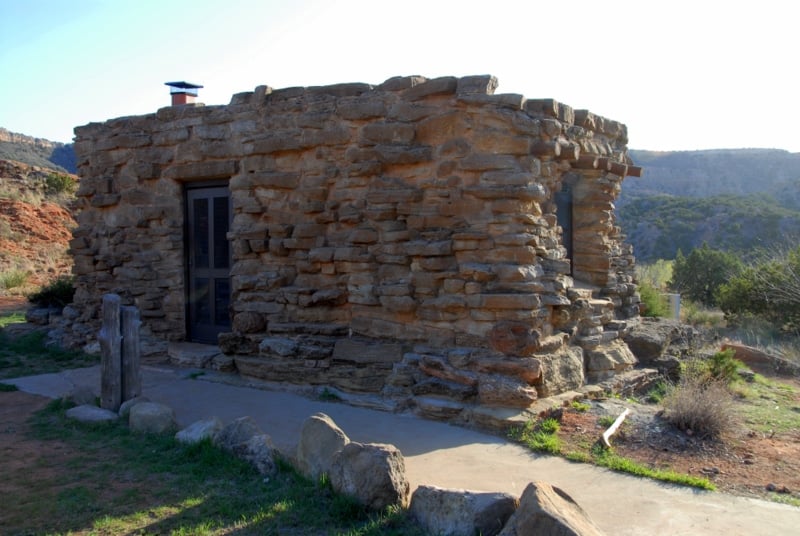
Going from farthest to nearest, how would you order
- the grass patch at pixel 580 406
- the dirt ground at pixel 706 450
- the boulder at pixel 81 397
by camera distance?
the boulder at pixel 81 397
the grass patch at pixel 580 406
the dirt ground at pixel 706 450

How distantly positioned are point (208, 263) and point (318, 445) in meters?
4.79

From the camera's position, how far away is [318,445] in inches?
187

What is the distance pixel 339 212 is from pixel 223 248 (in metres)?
2.10

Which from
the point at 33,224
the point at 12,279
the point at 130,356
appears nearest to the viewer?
the point at 130,356

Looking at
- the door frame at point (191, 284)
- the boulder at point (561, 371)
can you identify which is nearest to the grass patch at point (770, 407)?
the boulder at point (561, 371)

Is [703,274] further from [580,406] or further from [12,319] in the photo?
[12,319]

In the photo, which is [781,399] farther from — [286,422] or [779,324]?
[779,324]

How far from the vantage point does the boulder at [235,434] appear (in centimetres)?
515

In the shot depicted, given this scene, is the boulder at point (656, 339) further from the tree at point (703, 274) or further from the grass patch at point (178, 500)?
the tree at point (703, 274)

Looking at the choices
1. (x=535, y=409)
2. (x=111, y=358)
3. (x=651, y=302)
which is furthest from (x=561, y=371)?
(x=651, y=302)

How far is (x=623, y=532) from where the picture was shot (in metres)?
3.91

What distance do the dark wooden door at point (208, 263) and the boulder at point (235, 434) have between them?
140 inches

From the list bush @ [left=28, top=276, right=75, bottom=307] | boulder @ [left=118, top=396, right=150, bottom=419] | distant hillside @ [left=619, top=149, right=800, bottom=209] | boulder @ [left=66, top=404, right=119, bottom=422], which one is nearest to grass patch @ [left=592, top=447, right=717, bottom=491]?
boulder @ [left=118, top=396, right=150, bottom=419]

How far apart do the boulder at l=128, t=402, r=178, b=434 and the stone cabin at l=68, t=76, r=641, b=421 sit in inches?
66.1
